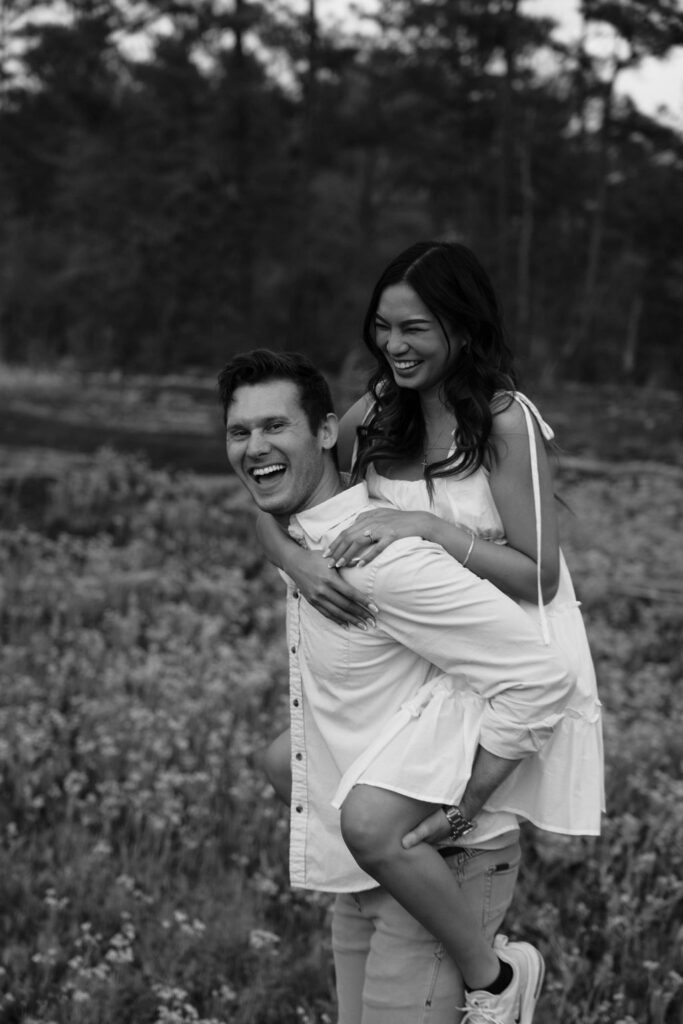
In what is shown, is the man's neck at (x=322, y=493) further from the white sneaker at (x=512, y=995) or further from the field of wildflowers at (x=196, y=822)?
the field of wildflowers at (x=196, y=822)

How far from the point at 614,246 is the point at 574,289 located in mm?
2692

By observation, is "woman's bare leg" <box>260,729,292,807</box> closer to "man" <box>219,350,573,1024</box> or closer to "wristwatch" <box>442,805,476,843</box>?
"man" <box>219,350,573,1024</box>

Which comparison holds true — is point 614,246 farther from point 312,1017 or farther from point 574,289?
point 312,1017

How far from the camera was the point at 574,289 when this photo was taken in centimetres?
4475

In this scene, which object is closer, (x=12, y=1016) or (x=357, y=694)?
(x=357, y=694)

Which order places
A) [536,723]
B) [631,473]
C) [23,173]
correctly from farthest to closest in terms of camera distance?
[23,173]
[631,473]
[536,723]

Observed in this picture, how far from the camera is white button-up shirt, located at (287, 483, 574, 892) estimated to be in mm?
2359

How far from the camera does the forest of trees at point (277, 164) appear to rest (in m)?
26.0

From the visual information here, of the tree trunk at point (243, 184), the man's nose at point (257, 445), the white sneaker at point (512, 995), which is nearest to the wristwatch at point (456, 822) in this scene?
the white sneaker at point (512, 995)

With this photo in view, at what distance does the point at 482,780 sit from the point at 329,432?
0.86m

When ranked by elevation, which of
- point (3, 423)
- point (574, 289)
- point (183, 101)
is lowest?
point (3, 423)

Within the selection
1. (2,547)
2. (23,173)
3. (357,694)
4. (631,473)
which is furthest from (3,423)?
(23,173)

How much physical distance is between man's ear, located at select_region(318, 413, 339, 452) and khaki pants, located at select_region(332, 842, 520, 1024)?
3.15ft

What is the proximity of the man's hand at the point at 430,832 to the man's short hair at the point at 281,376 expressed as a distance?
888 millimetres
